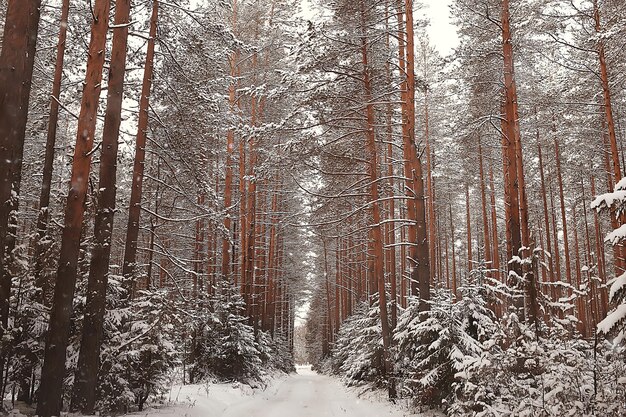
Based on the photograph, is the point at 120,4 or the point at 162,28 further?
the point at 162,28

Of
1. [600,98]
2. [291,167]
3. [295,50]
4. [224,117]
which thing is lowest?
[291,167]

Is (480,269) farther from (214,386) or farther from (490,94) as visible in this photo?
(214,386)

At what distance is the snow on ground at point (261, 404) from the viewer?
9.92 metres

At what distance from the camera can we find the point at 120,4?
367 inches

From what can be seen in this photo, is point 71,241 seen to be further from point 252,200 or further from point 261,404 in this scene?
point 252,200

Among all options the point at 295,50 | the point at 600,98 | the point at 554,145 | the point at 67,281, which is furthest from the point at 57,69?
the point at 554,145

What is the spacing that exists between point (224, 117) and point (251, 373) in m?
9.25

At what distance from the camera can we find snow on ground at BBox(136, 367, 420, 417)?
992 centimetres

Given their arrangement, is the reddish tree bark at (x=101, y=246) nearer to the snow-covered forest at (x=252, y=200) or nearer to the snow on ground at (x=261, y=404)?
the snow-covered forest at (x=252, y=200)

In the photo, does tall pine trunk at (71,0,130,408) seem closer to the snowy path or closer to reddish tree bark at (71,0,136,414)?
reddish tree bark at (71,0,136,414)

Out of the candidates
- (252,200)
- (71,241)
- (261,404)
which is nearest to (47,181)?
(71,241)

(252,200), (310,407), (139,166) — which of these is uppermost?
(252,200)

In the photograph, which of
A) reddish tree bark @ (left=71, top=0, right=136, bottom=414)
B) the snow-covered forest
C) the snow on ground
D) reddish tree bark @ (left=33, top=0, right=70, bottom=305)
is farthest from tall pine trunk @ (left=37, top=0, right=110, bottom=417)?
the snow on ground

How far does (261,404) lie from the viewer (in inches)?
485
